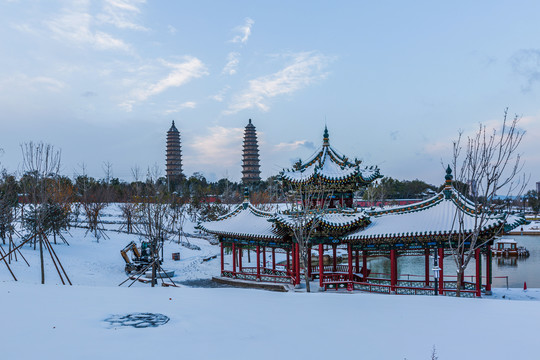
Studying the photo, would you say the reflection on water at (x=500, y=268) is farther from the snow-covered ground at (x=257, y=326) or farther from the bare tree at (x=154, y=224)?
the snow-covered ground at (x=257, y=326)

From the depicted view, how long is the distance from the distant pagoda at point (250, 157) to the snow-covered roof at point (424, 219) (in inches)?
2585

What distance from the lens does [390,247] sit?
559 inches

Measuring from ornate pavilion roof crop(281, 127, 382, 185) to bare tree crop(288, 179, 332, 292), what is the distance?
362 mm

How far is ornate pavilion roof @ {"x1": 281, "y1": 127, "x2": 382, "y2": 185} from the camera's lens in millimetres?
15820

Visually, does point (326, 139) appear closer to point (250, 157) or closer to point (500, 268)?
point (500, 268)

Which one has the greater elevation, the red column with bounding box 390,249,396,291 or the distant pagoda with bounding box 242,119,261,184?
the distant pagoda with bounding box 242,119,261,184

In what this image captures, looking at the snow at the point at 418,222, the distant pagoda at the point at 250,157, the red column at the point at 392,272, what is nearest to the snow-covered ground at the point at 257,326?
the snow at the point at 418,222

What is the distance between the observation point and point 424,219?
13.6 meters

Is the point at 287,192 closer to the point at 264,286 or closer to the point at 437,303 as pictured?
the point at 264,286

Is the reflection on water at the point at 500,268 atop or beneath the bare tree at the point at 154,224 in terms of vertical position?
beneath

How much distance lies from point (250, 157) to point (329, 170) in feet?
213

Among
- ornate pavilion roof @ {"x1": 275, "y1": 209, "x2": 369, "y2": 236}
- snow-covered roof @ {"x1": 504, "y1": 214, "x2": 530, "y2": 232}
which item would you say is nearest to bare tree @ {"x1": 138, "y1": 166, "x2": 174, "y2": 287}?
ornate pavilion roof @ {"x1": 275, "y1": 209, "x2": 369, "y2": 236}

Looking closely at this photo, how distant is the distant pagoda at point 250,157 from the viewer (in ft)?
264

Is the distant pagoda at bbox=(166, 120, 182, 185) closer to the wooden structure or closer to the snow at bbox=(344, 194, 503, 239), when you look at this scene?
the wooden structure
